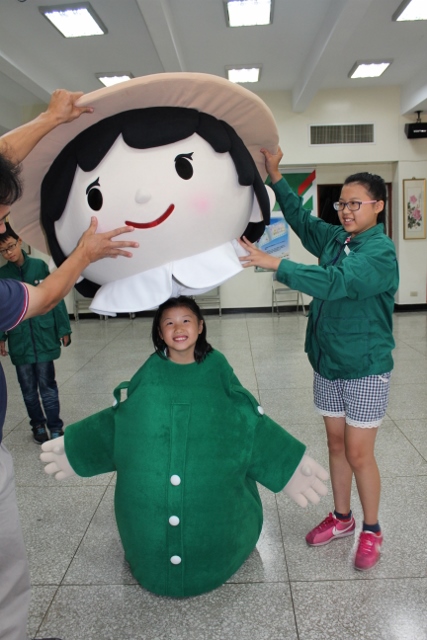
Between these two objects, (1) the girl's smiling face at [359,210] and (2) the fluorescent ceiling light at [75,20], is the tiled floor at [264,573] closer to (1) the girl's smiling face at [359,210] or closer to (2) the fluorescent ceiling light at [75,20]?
(1) the girl's smiling face at [359,210]

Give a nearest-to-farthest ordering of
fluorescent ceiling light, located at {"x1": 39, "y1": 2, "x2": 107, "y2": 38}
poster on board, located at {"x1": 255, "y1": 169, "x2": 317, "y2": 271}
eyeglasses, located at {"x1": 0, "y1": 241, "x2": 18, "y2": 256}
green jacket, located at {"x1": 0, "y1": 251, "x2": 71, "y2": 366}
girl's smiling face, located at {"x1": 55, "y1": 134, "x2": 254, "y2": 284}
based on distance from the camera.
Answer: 1. girl's smiling face, located at {"x1": 55, "y1": 134, "x2": 254, "y2": 284}
2. eyeglasses, located at {"x1": 0, "y1": 241, "x2": 18, "y2": 256}
3. green jacket, located at {"x1": 0, "y1": 251, "x2": 71, "y2": 366}
4. fluorescent ceiling light, located at {"x1": 39, "y1": 2, "x2": 107, "y2": 38}
5. poster on board, located at {"x1": 255, "y1": 169, "x2": 317, "y2": 271}

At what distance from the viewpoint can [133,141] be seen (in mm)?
1442

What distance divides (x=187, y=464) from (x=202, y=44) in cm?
574

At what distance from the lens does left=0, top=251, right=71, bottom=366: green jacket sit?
3309mm

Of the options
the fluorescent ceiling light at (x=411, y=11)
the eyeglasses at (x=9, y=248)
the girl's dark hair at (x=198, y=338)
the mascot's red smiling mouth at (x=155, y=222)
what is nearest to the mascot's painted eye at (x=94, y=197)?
the mascot's red smiling mouth at (x=155, y=222)

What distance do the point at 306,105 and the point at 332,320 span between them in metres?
7.02

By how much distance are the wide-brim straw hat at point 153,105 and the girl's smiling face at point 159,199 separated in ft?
0.36

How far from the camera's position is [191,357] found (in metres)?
1.75

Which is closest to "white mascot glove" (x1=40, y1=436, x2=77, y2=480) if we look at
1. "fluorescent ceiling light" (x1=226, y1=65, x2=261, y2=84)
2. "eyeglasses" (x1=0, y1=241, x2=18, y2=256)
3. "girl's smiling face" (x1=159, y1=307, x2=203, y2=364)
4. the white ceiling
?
"girl's smiling face" (x1=159, y1=307, x2=203, y2=364)

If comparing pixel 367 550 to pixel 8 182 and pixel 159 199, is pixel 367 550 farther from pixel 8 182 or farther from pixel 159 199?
pixel 8 182

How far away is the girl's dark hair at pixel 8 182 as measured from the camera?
121cm

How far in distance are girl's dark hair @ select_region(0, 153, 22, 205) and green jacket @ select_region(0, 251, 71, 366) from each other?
211 centimetres

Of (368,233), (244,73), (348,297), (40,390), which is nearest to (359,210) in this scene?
(368,233)

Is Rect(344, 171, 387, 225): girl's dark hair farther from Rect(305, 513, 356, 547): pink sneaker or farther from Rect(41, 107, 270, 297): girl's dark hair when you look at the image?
Rect(305, 513, 356, 547): pink sneaker
